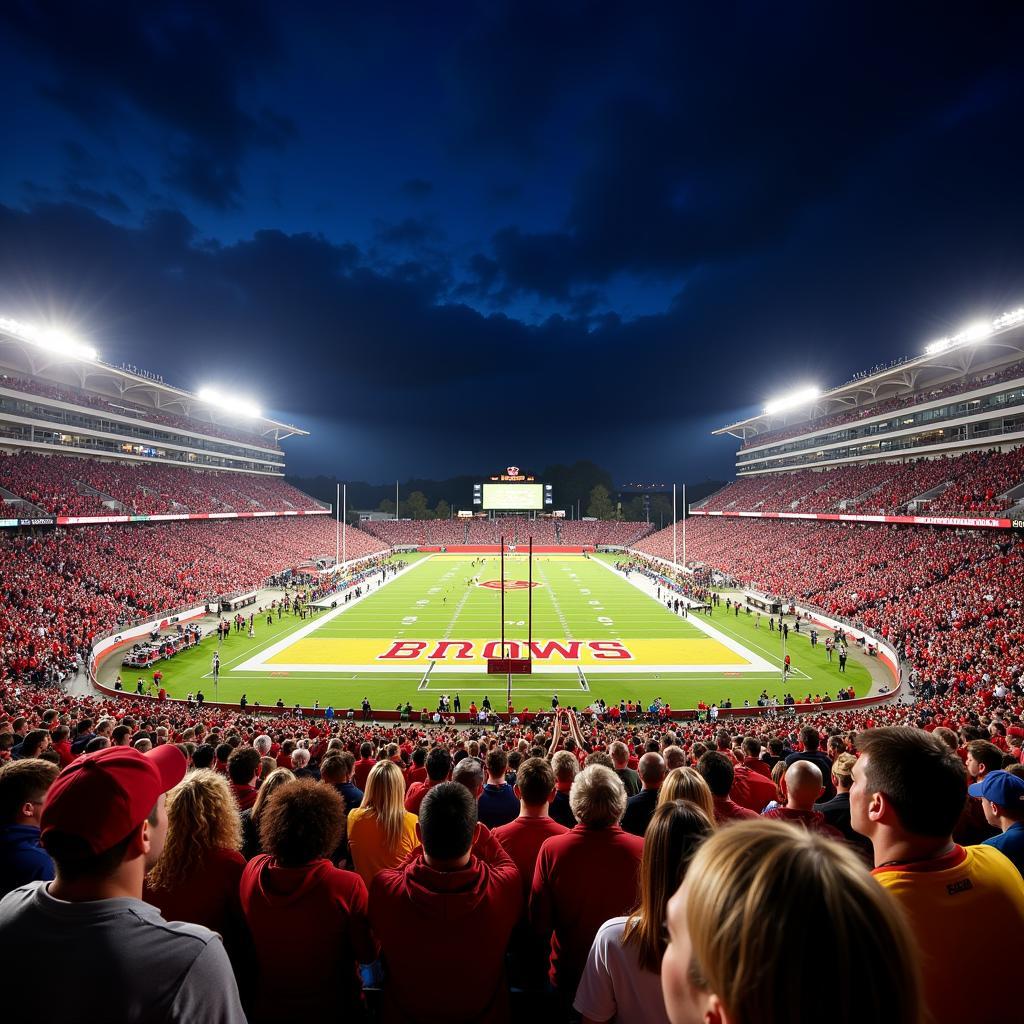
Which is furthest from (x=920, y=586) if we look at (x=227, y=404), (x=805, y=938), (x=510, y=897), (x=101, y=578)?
(x=227, y=404)

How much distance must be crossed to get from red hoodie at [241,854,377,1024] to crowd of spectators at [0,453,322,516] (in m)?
42.5

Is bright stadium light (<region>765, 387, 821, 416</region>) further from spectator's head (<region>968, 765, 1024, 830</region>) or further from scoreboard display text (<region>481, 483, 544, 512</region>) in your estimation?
spectator's head (<region>968, 765, 1024, 830</region>)

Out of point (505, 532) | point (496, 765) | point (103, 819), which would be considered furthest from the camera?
point (505, 532)

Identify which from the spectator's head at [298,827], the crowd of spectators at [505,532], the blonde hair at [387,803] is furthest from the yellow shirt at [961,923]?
the crowd of spectators at [505,532]

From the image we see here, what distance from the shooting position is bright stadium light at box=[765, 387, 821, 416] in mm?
64625

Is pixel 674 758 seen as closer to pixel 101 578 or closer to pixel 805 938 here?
pixel 805 938

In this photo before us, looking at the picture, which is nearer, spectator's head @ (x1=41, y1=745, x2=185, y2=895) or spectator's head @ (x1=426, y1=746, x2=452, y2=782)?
spectator's head @ (x1=41, y1=745, x2=185, y2=895)

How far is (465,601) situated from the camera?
42969 millimetres

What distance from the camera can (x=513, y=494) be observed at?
94.1 meters

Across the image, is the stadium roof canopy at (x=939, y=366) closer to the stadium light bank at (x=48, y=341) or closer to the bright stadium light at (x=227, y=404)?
the stadium light bank at (x=48, y=341)

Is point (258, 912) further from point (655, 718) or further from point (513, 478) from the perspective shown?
point (513, 478)

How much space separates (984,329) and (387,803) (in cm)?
4861

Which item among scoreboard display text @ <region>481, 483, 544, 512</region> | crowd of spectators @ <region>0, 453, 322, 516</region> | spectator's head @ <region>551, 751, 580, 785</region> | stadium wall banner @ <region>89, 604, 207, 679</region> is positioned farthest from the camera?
scoreboard display text @ <region>481, 483, 544, 512</region>

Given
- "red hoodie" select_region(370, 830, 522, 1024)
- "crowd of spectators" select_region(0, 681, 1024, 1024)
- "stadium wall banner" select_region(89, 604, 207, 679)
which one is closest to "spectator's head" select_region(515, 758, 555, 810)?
"crowd of spectators" select_region(0, 681, 1024, 1024)
